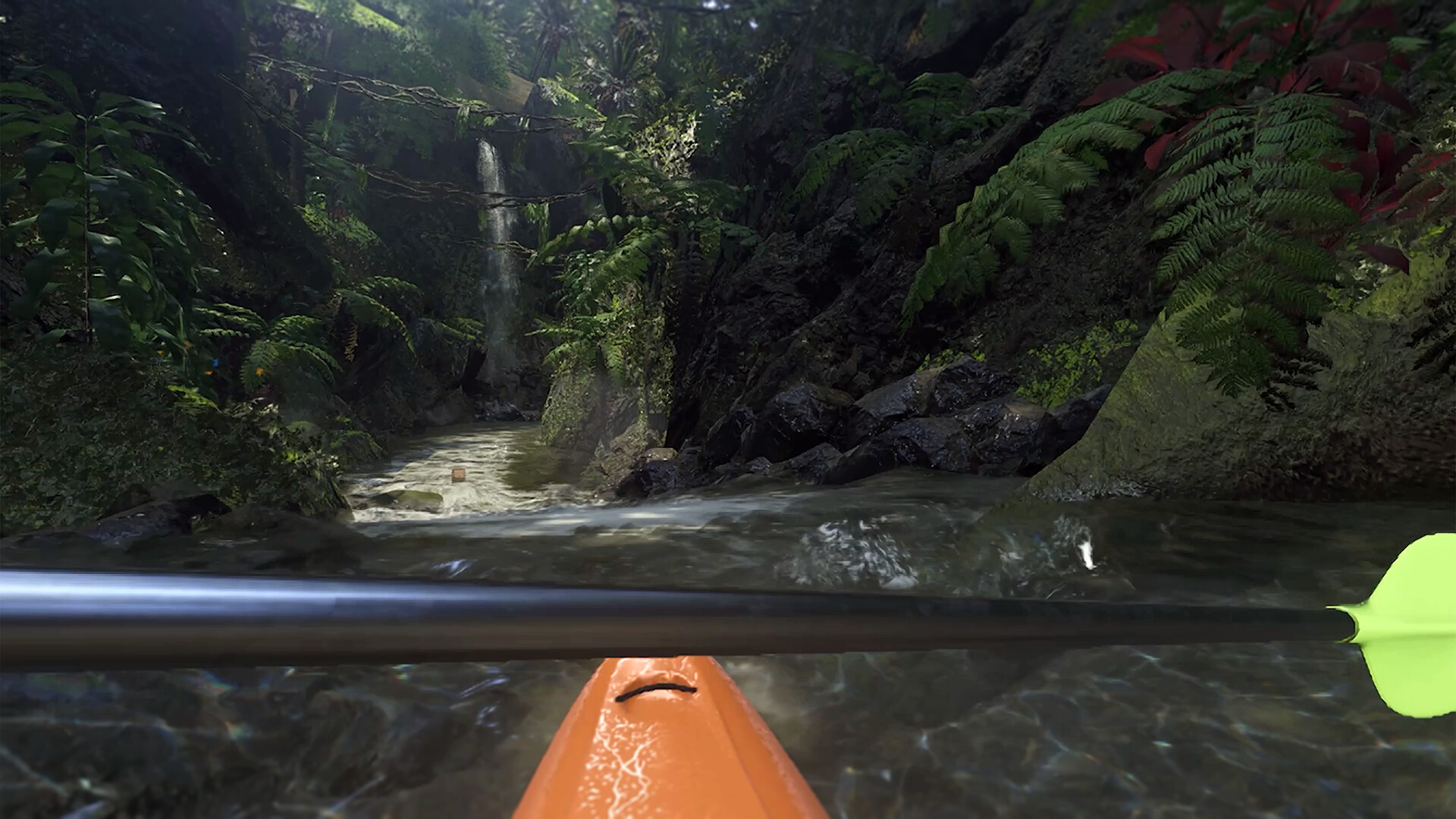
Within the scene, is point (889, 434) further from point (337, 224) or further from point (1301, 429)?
point (337, 224)

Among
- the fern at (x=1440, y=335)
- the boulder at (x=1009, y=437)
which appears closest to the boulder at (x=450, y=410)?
the boulder at (x=1009, y=437)

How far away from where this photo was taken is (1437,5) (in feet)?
10.0

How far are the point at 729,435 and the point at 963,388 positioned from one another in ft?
6.52

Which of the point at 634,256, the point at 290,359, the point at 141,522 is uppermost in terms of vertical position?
the point at 634,256

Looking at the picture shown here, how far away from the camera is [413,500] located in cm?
639

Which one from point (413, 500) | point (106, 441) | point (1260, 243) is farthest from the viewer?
point (413, 500)

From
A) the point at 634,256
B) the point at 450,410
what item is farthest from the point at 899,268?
the point at 450,410

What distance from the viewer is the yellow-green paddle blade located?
1.05 metres

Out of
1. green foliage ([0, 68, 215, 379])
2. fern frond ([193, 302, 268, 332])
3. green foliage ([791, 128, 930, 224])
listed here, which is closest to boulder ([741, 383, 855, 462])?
green foliage ([791, 128, 930, 224])

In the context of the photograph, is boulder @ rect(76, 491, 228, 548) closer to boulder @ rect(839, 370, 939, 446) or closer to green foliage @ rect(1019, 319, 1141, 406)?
boulder @ rect(839, 370, 939, 446)

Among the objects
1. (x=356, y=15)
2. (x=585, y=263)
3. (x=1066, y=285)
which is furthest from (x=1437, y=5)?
(x=356, y=15)

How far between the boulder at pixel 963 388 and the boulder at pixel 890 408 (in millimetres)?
47

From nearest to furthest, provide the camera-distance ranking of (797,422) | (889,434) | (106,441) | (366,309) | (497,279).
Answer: (106,441) < (889,434) < (797,422) < (366,309) < (497,279)

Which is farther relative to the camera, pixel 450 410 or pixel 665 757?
pixel 450 410
